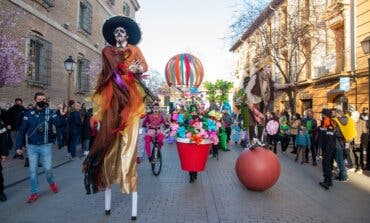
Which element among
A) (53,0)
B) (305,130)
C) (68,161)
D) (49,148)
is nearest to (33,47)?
(53,0)

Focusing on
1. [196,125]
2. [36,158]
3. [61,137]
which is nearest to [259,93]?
[196,125]

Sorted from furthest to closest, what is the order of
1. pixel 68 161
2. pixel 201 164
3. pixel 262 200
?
pixel 68 161, pixel 201 164, pixel 262 200

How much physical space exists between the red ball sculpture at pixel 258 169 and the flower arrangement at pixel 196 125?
3.44 feet

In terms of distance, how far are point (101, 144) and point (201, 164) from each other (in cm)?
323

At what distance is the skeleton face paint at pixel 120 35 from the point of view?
6.11 meters

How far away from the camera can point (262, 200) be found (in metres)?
7.06

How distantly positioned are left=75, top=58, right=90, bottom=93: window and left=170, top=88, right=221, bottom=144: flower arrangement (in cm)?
1506

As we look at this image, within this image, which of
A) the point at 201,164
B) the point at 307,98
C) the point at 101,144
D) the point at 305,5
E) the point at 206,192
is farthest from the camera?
the point at 307,98

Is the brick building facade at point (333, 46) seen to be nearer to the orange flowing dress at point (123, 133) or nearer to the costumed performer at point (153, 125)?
the costumed performer at point (153, 125)

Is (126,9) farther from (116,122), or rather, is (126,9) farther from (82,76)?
(116,122)

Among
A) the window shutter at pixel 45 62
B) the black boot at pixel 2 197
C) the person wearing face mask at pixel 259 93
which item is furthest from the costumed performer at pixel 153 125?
the window shutter at pixel 45 62

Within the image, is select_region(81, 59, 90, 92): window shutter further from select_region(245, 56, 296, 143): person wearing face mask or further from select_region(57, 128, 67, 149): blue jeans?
select_region(245, 56, 296, 143): person wearing face mask

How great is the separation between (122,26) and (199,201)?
10.8ft

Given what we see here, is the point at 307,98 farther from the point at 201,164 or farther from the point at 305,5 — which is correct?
the point at 201,164
